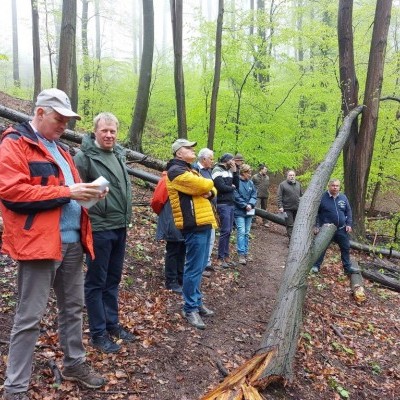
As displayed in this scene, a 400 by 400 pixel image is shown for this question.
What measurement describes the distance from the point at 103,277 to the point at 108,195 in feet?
2.64

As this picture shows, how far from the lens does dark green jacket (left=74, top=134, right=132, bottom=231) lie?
3551 millimetres

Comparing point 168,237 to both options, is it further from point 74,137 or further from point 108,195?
point 74,137

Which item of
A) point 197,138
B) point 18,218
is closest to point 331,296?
point 18,218

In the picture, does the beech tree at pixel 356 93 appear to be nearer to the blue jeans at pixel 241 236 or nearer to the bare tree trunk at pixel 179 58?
the blue jeans at pixel 241 236

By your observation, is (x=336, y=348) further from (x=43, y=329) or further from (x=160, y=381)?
(x=43, y=329)

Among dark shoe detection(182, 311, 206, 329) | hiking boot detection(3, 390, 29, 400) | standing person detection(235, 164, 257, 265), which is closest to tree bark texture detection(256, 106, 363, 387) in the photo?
dark shoe detection(182, 311, 206, 329)

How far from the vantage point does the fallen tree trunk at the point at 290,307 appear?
3643 mm

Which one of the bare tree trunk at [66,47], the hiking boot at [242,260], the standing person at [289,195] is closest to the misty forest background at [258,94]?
the bare tree trunk at [66,47]

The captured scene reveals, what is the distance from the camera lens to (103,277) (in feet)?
11.9

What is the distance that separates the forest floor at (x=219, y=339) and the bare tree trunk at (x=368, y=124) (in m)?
3.23

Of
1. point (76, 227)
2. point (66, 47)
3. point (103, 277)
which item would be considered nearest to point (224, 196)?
point (103, 277)

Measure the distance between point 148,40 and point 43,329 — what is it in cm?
1036

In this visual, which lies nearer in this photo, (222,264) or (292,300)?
(292,300)

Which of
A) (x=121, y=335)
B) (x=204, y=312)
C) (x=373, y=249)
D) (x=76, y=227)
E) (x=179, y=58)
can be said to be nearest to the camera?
(x=76, y=227)
